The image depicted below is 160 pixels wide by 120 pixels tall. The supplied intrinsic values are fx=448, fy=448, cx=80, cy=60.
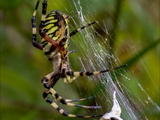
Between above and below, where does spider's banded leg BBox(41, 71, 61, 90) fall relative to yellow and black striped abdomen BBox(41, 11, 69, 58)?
below

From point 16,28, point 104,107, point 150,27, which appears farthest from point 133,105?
point 16,28

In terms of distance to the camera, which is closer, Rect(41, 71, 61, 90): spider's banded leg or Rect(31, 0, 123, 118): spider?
Rect(31, 0, 123, 118): spider

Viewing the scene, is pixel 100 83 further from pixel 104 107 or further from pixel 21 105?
pixel 21 105

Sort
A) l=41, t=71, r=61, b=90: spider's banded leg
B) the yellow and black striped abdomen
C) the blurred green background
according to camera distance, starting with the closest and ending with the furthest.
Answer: the yellow and black striped abdomen
l=41, t=71, r=61, b=90: spider's banded leg
the blurred green background

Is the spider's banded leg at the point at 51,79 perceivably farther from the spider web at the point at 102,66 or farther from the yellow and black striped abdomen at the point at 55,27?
the yellow and black striped abdomen at the point at 55,27

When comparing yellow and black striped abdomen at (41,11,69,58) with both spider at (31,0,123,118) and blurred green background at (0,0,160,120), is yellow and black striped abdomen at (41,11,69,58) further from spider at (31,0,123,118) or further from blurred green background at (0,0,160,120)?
blurred green background at (0,0,160,120)

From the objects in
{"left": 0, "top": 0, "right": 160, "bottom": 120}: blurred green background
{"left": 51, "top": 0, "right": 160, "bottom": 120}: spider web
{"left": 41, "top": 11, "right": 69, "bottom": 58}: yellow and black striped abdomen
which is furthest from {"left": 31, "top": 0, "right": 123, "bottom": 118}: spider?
{"left": 0, "top": 0, "right": 160, "bottom": 120}: blurred green background

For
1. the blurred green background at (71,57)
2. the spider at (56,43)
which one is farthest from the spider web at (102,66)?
the blurred green background at (71,57)
